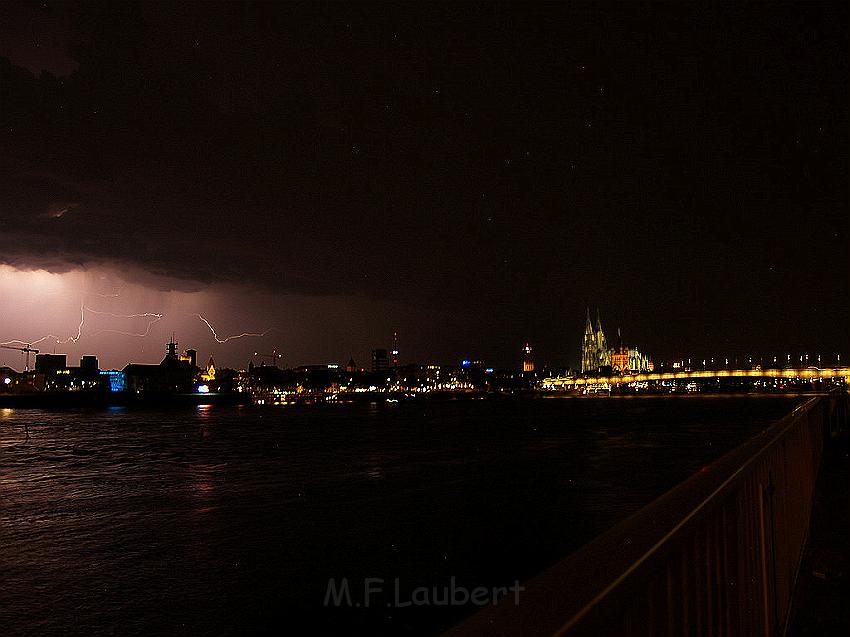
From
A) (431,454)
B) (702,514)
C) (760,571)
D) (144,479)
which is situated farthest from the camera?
(431,454)

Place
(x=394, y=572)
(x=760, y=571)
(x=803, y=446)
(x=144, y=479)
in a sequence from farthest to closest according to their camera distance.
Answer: (x=144, y=479)
(x=394, y=572)
(x=803, y=446)
(x=760, y=571)

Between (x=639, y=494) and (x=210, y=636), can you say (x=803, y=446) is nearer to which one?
(x=210, y=636)

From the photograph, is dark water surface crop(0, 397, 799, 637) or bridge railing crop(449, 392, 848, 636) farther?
dark water surface crop(0, 397, 799, 637)

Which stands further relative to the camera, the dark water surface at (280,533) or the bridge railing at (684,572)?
the dark water surface at (280,533)

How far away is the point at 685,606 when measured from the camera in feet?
10.7

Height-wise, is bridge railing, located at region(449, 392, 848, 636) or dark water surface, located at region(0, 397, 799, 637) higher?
bridge railing, located at region(449, 392, 848, 636)

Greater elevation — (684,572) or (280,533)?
(684,572)

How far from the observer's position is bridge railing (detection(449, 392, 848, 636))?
2402mm

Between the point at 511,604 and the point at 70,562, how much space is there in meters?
12.1

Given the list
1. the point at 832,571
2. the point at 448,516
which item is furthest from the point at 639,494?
the point at 832,571

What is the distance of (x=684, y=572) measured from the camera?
3305mm

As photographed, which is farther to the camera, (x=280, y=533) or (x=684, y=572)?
(x=280, y=533)

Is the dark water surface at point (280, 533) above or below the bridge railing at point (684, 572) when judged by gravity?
below

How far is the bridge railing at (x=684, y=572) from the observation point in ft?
7.88
